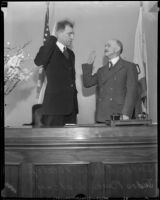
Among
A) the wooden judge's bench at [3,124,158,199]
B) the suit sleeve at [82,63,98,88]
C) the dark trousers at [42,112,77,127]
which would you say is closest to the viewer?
the wooden judge's bench at [3,124,158,199]

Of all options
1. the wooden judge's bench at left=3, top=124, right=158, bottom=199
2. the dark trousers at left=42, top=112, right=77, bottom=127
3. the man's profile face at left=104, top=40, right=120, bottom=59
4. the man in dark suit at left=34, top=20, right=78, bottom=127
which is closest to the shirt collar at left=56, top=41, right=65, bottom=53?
the man in dark suit at left=34, top=20, right=78, bottom=127

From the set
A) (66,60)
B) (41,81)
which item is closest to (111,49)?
(66,60)

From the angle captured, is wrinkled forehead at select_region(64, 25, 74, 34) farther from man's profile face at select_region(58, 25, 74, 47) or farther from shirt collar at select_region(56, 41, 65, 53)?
shirt collar at select_region(56, 41, 65, 53)

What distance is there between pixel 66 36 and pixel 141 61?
1.04m

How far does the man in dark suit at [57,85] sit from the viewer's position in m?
4.20

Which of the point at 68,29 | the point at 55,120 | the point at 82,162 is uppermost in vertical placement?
the point at 68,29

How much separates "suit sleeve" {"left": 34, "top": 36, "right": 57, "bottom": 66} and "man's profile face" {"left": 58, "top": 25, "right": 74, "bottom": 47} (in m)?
0.09

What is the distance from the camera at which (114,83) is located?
4.22 metres

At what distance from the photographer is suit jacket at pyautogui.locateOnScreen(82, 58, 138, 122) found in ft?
13.7

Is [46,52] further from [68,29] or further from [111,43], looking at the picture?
[111,43]

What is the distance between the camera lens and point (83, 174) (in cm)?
350

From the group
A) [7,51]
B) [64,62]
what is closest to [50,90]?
Answer: [64,62]

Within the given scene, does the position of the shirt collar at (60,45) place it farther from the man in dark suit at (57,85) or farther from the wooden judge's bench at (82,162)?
the wooden judge's bench at (82,162)

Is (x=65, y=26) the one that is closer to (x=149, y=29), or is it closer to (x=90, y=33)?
(x=90, y=33)
